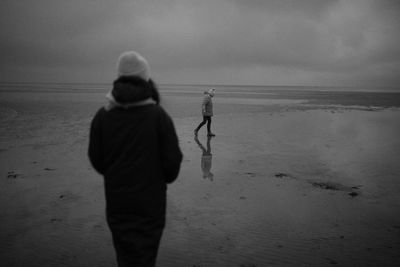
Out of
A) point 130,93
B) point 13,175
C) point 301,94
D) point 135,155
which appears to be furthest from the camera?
point 301,94

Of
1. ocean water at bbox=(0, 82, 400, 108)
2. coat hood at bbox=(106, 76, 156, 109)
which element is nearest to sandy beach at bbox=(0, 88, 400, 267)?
coat hood at bbox=(106, 76, 156, 109)

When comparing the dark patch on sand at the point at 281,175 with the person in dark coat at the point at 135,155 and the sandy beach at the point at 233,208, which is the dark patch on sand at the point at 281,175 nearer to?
the sandy beach at the point at 233,208

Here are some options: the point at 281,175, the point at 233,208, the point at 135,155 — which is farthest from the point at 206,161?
the point at 135,155

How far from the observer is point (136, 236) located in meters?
2.69

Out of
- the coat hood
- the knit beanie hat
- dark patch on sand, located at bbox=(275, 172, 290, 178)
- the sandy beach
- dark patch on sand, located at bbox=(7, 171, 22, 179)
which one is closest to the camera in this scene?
the coat hood

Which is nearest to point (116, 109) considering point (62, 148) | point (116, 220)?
point (116, 220)

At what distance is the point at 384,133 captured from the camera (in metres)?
15.3

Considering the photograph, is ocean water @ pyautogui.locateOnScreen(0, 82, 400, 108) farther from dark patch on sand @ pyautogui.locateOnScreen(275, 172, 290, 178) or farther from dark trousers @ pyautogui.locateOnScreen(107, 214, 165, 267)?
dark trousers @ pyautogui.locateOnScreen(107, 214, 165, 267)

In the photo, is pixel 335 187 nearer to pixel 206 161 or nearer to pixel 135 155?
pixel 206 161

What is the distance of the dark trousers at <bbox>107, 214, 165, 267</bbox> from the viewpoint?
269 cm

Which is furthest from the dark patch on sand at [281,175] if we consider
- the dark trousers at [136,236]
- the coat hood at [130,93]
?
the coat hood at [130,93]

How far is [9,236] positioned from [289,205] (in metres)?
5.03

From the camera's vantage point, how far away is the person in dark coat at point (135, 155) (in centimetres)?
259

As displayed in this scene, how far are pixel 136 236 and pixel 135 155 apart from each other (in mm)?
716
